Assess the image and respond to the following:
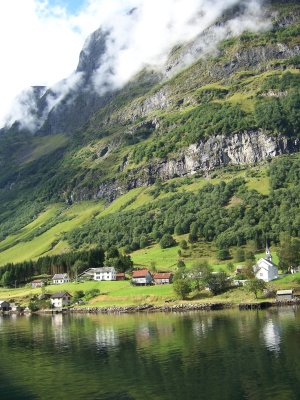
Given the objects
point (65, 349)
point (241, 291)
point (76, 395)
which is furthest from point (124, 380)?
point (241, 291)

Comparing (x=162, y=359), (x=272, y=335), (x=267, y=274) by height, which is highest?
(x=267, y=274)

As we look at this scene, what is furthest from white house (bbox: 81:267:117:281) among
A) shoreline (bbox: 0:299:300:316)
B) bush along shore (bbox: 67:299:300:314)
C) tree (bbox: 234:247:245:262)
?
tree (bbox: 234:247:245:262)

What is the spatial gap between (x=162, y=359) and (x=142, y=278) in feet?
353

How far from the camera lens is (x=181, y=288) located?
143 metres

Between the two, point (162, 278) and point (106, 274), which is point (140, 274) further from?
point (106, 274)

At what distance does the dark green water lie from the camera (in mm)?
54969

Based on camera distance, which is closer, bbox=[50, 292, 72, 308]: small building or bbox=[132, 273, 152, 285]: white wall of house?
bbox=[50, 292, 72, 308]: small building

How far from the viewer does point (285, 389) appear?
170ft

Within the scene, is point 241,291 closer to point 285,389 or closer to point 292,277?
point 292,277

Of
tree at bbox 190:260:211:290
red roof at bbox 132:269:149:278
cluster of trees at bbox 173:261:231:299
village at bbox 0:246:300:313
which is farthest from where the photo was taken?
red roof at bbox 132:269:149:278

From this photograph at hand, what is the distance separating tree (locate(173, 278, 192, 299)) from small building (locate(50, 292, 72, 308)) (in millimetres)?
46366

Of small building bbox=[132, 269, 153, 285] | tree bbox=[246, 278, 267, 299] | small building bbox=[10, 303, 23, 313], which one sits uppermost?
small building bbox=[132, 269, 153, 285]

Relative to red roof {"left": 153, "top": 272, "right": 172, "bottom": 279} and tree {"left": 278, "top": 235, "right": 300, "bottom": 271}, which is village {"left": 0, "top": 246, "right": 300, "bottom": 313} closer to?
red roof {"left": 153, "top": 272, "right": 172, "bottom": 279}

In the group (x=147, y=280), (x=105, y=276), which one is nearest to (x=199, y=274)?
(x=147, y=280)
